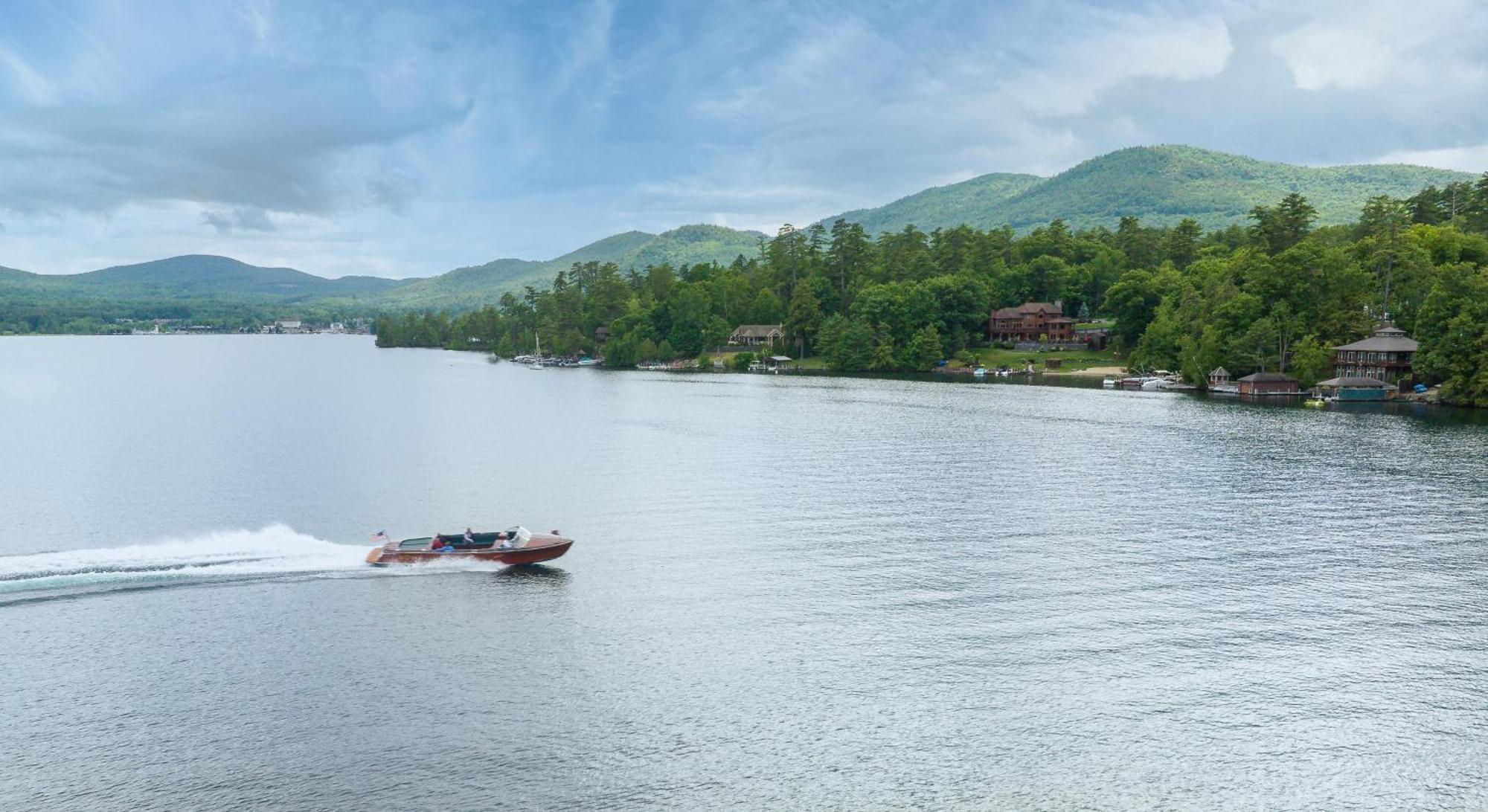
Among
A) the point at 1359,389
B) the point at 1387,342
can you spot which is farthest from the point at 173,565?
the point at 1387,342

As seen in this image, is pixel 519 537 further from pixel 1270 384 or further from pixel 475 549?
pixel 1270 384

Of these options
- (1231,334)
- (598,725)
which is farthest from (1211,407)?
(598,725)

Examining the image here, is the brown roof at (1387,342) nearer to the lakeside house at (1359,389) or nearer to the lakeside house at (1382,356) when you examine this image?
the lakeside house at (1382,356)

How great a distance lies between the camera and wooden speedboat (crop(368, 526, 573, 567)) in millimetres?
49594

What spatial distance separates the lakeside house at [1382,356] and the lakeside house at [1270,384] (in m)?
6.69

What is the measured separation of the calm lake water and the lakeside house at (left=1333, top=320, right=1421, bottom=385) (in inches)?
2271

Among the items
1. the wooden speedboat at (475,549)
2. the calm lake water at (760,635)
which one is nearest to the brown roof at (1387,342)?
the calm lake water at (760,635)

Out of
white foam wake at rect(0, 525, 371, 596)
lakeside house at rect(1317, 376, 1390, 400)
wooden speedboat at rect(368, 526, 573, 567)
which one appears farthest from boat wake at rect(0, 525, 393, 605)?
lakeside house at rect(1317, 376, 1390, 400)

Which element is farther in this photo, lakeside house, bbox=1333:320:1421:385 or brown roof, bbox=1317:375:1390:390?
lakeside house, bbox=1333:320:1421:385

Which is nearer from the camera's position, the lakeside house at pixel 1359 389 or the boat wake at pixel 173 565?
the boat wake at pixel 173 565

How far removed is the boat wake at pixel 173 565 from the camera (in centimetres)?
4494

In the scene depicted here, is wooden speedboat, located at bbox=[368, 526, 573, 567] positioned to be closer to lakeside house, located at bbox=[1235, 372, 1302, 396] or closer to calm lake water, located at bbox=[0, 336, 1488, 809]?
calm lake water, located at bbox=[0, 336, 1488, 809]

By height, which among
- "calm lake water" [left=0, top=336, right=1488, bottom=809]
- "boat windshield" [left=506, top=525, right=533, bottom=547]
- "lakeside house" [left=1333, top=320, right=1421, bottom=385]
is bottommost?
"calm lake water" [left=0, top=336, right=1488, bottom=809]

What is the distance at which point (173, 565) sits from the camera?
47812mm
